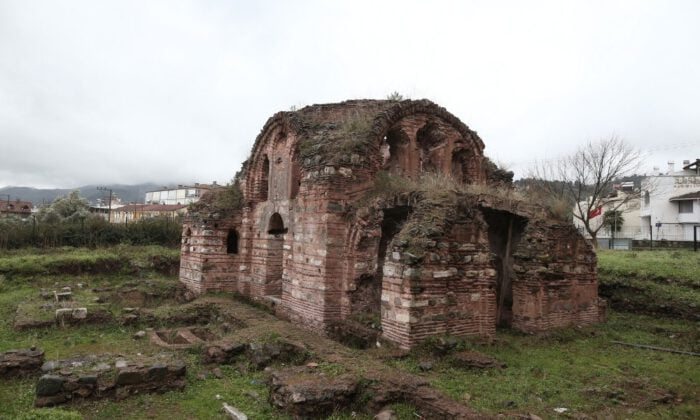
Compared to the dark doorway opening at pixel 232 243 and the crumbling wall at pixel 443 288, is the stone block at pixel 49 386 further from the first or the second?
the dark doorway opening at pixel 232 243

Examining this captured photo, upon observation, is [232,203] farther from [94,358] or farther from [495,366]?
[495,366]

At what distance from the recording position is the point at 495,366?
276 inches

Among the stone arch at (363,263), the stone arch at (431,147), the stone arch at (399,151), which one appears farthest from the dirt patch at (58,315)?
the stone arch at (431,147)

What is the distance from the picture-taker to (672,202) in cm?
3556

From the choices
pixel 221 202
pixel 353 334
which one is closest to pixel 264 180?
pixel 221 202

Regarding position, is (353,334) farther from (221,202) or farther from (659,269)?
(659,269)

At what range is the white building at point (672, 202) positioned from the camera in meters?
33.8

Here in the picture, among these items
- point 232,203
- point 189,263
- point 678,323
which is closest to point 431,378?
point 678,323

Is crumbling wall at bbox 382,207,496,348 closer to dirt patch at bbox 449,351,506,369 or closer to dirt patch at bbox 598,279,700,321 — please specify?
dirt patch at bbox 449,351,506,369

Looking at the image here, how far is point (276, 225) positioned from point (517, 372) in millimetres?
8478

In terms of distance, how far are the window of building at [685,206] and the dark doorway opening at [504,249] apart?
32.0 meters

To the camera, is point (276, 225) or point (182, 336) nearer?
point (182, 336)

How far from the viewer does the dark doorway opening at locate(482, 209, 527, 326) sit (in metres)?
10.5

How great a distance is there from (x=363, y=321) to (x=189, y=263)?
832cm
